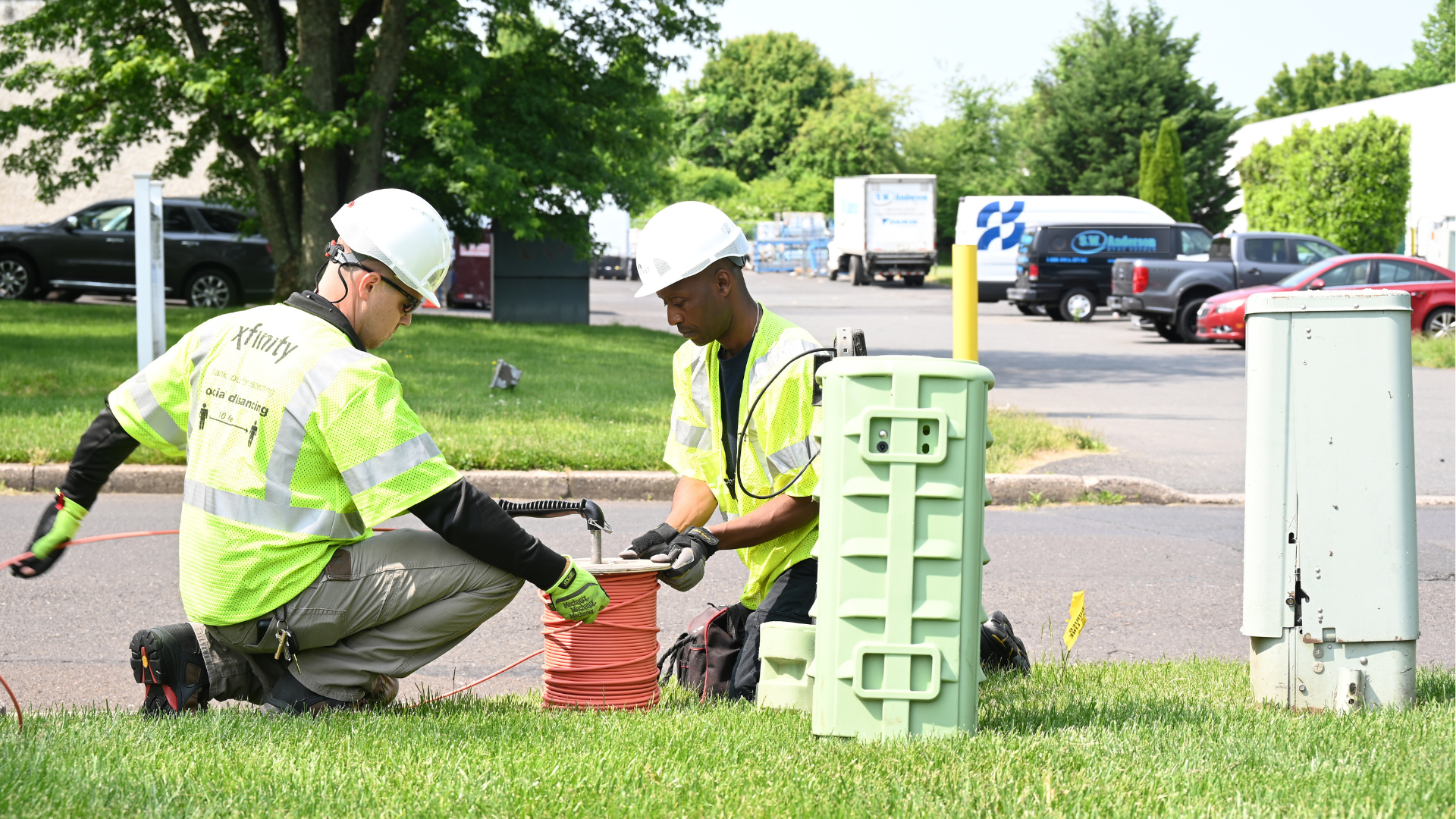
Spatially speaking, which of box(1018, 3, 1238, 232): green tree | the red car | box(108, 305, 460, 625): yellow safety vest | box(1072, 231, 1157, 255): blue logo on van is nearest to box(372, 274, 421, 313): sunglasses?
box(108, 305, 460, 625): yellow safety vest

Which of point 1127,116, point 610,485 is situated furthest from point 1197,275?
point 1127,116

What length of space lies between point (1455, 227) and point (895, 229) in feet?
68.7

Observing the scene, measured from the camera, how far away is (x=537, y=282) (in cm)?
2259

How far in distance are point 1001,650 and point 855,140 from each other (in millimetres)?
61675

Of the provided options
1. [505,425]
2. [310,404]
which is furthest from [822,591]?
[505,425]

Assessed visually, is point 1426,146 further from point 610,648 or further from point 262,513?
point 262,513

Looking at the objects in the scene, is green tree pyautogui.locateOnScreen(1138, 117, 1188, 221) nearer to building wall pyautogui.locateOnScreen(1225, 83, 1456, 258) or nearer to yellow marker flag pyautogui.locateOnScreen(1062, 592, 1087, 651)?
building wall pyautogui.locateOnScreen(1225, 83, 1456, 258)

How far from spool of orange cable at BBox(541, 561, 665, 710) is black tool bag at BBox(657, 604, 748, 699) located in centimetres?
37

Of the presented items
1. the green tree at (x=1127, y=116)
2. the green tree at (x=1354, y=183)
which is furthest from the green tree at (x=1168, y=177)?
the green tree at (x=1354, y=183)

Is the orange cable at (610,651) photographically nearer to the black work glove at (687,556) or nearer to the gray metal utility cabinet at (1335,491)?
the black work glove at (687,556)

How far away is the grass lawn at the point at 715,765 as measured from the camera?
2982 mm

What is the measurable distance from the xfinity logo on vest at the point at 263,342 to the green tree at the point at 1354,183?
1378 inches

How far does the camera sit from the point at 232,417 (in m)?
3.63

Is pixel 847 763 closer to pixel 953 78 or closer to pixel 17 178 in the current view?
pixel 17 178
